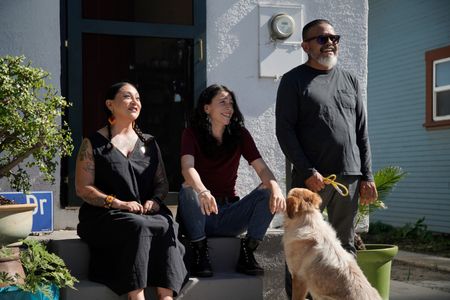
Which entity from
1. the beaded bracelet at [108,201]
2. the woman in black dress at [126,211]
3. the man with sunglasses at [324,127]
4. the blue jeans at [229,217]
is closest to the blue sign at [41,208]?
the woman in black dress at [126,211]

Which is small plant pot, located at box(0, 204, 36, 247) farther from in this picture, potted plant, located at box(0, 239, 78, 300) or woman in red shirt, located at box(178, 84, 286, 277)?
woman in red shirt, located at box(178, 84, 286, 277)

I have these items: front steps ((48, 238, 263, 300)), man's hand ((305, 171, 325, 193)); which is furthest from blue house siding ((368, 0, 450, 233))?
man's hand ((305, 171, 325, 193))

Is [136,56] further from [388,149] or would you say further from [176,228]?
[388,149]

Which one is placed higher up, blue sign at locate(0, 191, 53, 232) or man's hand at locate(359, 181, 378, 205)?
man's hand at locate(359, 181, 378, 205)

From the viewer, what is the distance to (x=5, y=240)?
154 inches

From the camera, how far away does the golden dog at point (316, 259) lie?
3555mm

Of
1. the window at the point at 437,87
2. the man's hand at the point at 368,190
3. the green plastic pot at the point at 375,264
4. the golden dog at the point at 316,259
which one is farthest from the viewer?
the window at the point at 437,87

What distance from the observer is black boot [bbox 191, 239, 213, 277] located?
448cm

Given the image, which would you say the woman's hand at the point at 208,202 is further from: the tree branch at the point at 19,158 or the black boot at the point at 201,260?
the tree branch at the point at 19,158

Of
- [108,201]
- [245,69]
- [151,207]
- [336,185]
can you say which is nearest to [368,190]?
[336,185]

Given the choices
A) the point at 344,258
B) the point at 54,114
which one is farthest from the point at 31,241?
the point at 344,258

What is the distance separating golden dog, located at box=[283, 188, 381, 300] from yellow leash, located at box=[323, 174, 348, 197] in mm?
358

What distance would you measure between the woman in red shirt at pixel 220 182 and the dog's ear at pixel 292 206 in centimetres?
59

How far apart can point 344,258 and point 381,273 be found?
166 cm
